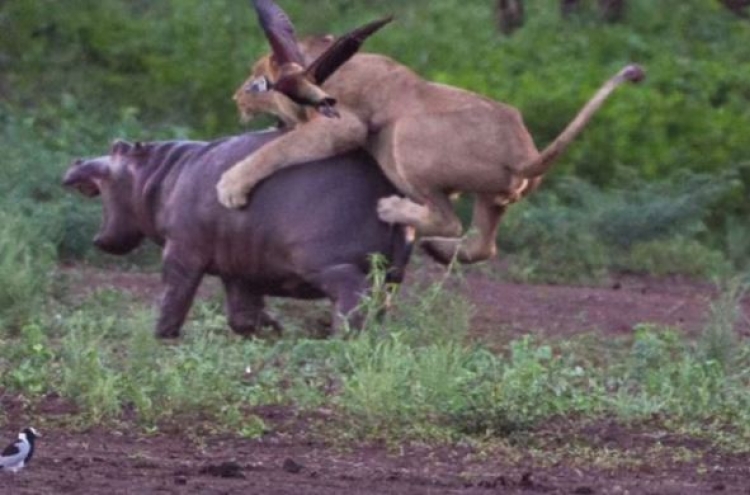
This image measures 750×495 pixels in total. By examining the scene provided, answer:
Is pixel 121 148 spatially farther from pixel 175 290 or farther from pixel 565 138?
pixel 565 138

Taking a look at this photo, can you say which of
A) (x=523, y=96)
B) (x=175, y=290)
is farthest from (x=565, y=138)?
(x=523, y=96)

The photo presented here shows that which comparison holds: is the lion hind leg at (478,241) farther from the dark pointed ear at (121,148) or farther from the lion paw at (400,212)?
the dark pointed ear at (121,148)

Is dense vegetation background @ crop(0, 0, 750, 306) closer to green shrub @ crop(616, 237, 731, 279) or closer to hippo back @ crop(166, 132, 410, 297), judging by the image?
green shrub @ crop(616, 237, 731, 279)

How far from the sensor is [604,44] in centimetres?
1692

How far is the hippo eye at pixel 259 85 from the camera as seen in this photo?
950cm

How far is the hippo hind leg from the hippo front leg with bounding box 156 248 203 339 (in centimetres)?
67

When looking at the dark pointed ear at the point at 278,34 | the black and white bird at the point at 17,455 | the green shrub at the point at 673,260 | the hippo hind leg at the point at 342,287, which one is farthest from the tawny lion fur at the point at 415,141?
the green shrub at the point at 673,260

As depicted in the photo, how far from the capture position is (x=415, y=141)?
9297 millimetres

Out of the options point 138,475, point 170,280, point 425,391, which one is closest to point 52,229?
point 170,280

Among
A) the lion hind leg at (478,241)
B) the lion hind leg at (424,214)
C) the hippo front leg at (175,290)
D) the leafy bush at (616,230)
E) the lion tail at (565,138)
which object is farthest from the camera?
the leafy bush at (616,230)

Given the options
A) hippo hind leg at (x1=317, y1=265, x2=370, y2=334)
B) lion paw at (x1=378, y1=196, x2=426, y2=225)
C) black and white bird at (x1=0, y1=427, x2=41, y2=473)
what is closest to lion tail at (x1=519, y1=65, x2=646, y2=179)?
lion paw at (x1=378, y1=196, x2=426, y2=225)

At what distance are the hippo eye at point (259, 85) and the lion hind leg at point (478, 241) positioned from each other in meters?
1.01

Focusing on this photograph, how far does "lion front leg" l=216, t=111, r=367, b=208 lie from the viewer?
30.5 feet

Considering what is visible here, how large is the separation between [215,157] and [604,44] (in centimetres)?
774
